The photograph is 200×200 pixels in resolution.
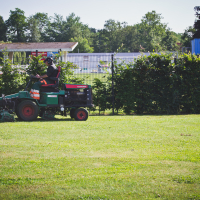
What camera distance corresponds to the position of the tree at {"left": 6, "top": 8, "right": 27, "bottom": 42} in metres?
84.3

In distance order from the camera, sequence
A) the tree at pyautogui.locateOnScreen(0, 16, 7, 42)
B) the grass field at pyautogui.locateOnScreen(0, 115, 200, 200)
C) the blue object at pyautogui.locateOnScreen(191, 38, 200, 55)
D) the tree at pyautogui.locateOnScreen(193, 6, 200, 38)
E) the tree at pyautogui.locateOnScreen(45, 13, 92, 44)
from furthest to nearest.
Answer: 1. the tree at pyautogui.locateOnScreen(45, 13, 92, 44)
2. the tree at pyautogui.locateOnScreen(0, 16, 7, 42)
3. the tree at pyautogui.locateOnScreen(193, 6, 200, 38)
4. the blue object at pyautogui.locateOnScreen(191, 38, 200, 55)
5. the grass field at pyautogui.locateOnScreen(0, 115, 200, 200)

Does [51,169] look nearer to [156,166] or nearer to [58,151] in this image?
[58,151]

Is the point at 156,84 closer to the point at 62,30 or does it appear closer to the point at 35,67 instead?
the point at 35,67

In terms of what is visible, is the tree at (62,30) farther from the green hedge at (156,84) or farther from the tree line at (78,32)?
the green hedge at (156,84)

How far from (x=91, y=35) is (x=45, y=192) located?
103 m

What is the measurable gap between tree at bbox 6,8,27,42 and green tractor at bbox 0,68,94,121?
78.0m

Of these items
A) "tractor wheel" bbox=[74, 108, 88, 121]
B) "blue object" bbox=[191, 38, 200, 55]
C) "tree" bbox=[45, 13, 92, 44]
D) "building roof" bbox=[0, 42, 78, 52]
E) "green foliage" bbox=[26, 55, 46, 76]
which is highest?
"tree" bbox=[45, 13, 92, 44]

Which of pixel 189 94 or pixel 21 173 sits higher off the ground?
pixel 189 94

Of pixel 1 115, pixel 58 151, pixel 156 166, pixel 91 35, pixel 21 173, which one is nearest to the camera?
pixel 21 173

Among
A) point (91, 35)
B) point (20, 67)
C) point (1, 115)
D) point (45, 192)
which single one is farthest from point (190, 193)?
point (91, 35)

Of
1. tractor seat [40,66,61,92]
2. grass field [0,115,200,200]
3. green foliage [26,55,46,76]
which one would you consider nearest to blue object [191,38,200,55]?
green foliage [26,55,46,76]

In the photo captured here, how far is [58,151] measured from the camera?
5.64 metres

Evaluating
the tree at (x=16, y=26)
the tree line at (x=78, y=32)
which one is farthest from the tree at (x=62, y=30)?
the tree at (x=16, y=26)

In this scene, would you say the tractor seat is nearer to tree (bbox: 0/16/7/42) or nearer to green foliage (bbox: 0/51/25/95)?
green foliage (bbox: 0/51/25/95)
